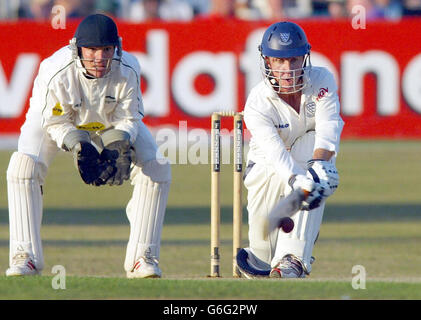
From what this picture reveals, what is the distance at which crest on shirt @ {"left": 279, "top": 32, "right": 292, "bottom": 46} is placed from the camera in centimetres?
727

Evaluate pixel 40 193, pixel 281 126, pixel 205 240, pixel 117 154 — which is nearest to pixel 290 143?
pixel 281 126

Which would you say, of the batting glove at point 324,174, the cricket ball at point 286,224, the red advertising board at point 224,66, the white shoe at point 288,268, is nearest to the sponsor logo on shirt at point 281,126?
the batting glove at point 324,174

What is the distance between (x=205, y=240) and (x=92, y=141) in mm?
3019

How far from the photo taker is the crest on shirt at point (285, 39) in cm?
727

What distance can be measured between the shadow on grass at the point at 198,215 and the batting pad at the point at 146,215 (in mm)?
3801

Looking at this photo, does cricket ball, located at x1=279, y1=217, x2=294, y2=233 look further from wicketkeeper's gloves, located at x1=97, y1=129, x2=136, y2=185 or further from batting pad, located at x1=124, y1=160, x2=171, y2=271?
wicketkeeper's gloves, located at x1=97, y1=129, x2=136, y2=185

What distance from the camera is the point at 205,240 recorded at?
10.3 metres

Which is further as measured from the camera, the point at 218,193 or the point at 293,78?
the point at 218,193

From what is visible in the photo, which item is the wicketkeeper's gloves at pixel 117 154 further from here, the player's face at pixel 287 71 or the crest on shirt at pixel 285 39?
the crest on shirt at pixel 285 39

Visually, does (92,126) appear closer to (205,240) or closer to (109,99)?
(109,99)

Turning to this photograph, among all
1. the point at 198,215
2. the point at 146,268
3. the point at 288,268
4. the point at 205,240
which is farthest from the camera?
the point at 198,215

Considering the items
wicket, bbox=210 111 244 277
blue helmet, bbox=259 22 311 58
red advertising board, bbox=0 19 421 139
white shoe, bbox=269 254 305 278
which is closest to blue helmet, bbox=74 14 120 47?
blue helmet, bbox=259 22 311 58
